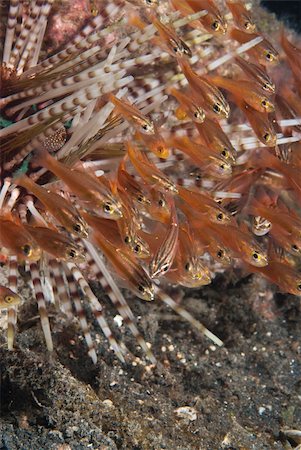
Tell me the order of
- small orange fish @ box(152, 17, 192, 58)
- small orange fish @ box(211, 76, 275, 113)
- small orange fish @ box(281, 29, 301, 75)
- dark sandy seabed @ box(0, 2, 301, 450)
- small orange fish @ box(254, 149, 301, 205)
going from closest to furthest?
dark sandy seabed @ box(0, 2, 301, 450), small orange fish @ box(152, 17, 192, 58), small orange fish @ box(211, 76, 275, 113), small orange fish @ box(254, 149, 301, 205), small orange fish @ box(281, 29, 301, 75)

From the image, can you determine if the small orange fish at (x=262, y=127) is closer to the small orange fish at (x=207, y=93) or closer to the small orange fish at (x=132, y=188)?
the small orange fish at (x=207, y=93)

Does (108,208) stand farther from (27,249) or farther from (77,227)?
(27,249)

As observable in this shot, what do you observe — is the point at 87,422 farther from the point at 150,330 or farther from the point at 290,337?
the point at 290,337

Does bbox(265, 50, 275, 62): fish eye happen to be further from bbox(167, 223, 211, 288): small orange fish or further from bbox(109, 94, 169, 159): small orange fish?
bbox(167, 223, 211, 288): small orange fish

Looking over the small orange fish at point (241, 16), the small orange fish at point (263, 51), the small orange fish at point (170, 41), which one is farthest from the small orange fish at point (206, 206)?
the small orange fish at point (241, 16)

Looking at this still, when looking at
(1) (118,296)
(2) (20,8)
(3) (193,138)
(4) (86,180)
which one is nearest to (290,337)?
(1) (118,296)

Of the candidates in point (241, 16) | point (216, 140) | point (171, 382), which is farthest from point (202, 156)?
point (171, 382)

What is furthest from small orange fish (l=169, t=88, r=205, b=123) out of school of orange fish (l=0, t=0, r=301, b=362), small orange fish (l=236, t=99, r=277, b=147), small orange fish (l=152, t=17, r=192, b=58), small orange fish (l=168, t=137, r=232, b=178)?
small orange fish (l=236, t=99, r=277, b=147)

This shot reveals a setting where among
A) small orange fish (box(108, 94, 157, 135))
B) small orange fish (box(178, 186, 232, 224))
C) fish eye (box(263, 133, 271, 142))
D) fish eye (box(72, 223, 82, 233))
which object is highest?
small orange fish (box(108, 94, 157, 135))
